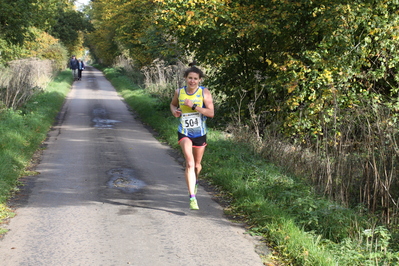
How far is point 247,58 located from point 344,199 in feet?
23.0

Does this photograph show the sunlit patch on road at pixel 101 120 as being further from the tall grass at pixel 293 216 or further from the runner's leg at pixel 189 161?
the runner's leg at pixel 189 161

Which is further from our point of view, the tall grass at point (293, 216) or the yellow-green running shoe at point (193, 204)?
the yellow-green running shoe at point (193, 204)

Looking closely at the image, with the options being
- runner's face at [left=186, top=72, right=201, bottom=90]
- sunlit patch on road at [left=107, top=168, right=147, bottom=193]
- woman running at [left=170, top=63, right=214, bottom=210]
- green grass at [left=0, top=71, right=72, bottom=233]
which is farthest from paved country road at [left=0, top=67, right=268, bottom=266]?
runner's face at [left=186, top=72, right=201, bottom=90]

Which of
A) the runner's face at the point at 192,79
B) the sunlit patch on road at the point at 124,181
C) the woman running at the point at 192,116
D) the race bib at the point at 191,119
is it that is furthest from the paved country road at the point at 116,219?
the runner's face at the point at 192,79

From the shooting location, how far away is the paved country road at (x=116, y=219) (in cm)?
510

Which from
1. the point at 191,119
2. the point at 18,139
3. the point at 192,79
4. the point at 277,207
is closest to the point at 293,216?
the point at 277,207

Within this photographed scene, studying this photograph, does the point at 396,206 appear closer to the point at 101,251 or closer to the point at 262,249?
the point at 262,249

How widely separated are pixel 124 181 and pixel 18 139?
4.54 metres

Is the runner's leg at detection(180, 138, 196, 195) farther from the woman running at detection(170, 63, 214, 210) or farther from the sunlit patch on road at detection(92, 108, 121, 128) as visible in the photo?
the sunlit patch on road at detection(92, 108, 121, 128)

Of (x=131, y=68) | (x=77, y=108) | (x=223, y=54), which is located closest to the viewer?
(x=223, y=54)

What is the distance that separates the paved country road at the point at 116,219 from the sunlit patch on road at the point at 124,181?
2 centimetres

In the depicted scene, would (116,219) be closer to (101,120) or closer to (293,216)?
(293,216)

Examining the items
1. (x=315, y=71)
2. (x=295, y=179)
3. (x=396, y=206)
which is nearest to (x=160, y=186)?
(x=295, y=179)

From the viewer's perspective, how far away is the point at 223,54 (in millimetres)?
13570
